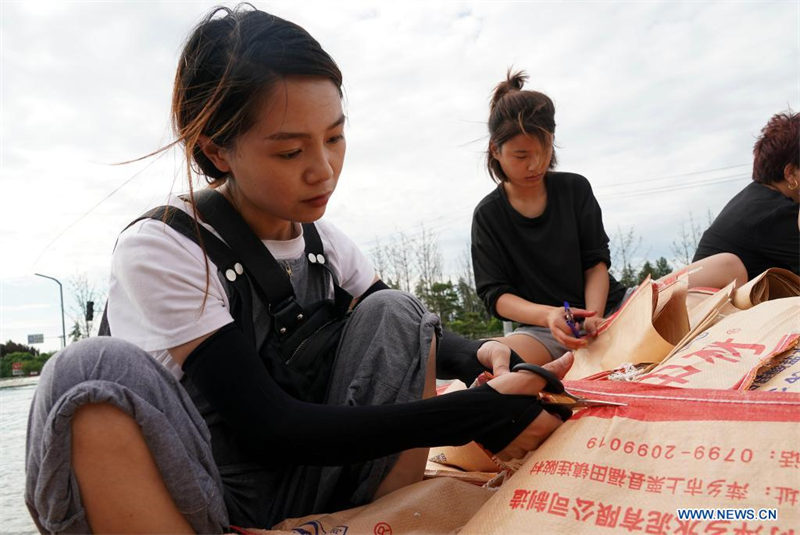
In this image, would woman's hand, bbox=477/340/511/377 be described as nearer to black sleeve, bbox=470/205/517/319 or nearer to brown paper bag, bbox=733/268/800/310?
brown paper bag, bbox=733/268/800/310

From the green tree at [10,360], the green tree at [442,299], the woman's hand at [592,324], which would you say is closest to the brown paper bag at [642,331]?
the woman's hand at [592,324]

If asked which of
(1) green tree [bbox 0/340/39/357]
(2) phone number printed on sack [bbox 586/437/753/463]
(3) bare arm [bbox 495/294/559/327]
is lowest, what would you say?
(1) green tree [bbox 0/340/39/357]

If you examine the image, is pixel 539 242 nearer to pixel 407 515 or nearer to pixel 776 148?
pixel 776 148

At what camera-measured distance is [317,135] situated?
4.13 ft

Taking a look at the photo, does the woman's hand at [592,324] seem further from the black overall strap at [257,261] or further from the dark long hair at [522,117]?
the black overall strap at [257,261]

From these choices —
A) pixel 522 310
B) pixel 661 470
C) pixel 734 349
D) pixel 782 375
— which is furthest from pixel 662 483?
pixel 522 310

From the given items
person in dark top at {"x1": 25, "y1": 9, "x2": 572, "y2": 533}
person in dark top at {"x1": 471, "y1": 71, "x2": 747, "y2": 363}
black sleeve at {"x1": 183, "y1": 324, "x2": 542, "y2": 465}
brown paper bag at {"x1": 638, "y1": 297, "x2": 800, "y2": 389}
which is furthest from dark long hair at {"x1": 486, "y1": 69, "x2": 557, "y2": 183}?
black sleeve at {"x1": 183, "y1": 324, "x2": 542, "y2": 465}

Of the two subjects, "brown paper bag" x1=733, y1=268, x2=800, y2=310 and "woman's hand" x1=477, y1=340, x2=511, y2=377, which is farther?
"brown paper bag" x1=733, y1=268, x2=800, y2=310

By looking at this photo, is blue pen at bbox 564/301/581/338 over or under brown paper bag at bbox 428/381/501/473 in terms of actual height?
over

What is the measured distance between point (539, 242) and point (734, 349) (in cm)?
131

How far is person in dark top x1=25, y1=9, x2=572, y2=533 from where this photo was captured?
98 centimetres

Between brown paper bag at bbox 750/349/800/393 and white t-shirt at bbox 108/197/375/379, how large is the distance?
1.03m

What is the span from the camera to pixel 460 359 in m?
1.50

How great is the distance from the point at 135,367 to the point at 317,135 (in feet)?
1.80
